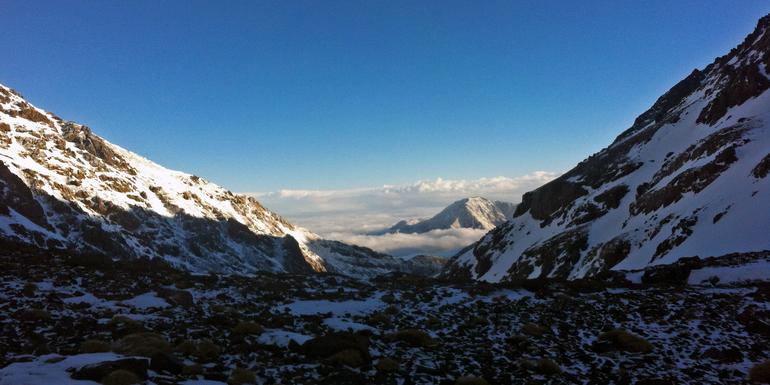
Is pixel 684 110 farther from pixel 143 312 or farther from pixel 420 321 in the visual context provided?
pixel 143 312

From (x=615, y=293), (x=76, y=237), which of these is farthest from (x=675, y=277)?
(x=76, y=237)

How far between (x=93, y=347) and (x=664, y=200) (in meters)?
84.0

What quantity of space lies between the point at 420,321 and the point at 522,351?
5690 millimetres

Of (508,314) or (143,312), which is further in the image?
(508,314)

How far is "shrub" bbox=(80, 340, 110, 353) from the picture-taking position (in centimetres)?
1294

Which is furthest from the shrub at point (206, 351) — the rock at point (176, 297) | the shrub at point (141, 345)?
the rock at point (176, 297)

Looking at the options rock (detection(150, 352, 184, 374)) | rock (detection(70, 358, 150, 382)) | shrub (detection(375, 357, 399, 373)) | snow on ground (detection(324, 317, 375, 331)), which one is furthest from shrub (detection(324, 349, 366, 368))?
rock (detection(70, 358, 150, 382))

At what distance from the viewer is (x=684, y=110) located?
12850 cm

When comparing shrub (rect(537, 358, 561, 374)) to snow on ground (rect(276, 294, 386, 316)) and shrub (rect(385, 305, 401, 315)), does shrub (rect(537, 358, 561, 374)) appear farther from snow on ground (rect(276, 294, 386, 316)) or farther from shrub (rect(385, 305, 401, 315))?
snow on ground (rect(276, 294, 386, 316))

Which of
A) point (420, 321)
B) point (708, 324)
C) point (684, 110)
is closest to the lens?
point (708, 324)

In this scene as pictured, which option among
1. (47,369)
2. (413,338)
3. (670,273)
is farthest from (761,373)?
(47,369)

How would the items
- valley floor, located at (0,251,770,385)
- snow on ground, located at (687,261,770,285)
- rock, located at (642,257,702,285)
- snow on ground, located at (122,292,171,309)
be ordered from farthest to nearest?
1. rock, located at (642,257,702,285)
2. snow on ground, located at (687,261,770,285)
3. snow on ground, located at (122,292,171,309)
4. valley floor, located at (0,251,770,385)

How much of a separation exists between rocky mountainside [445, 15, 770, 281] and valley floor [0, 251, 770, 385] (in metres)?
26.8

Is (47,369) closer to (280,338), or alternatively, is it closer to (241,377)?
(241,377)
